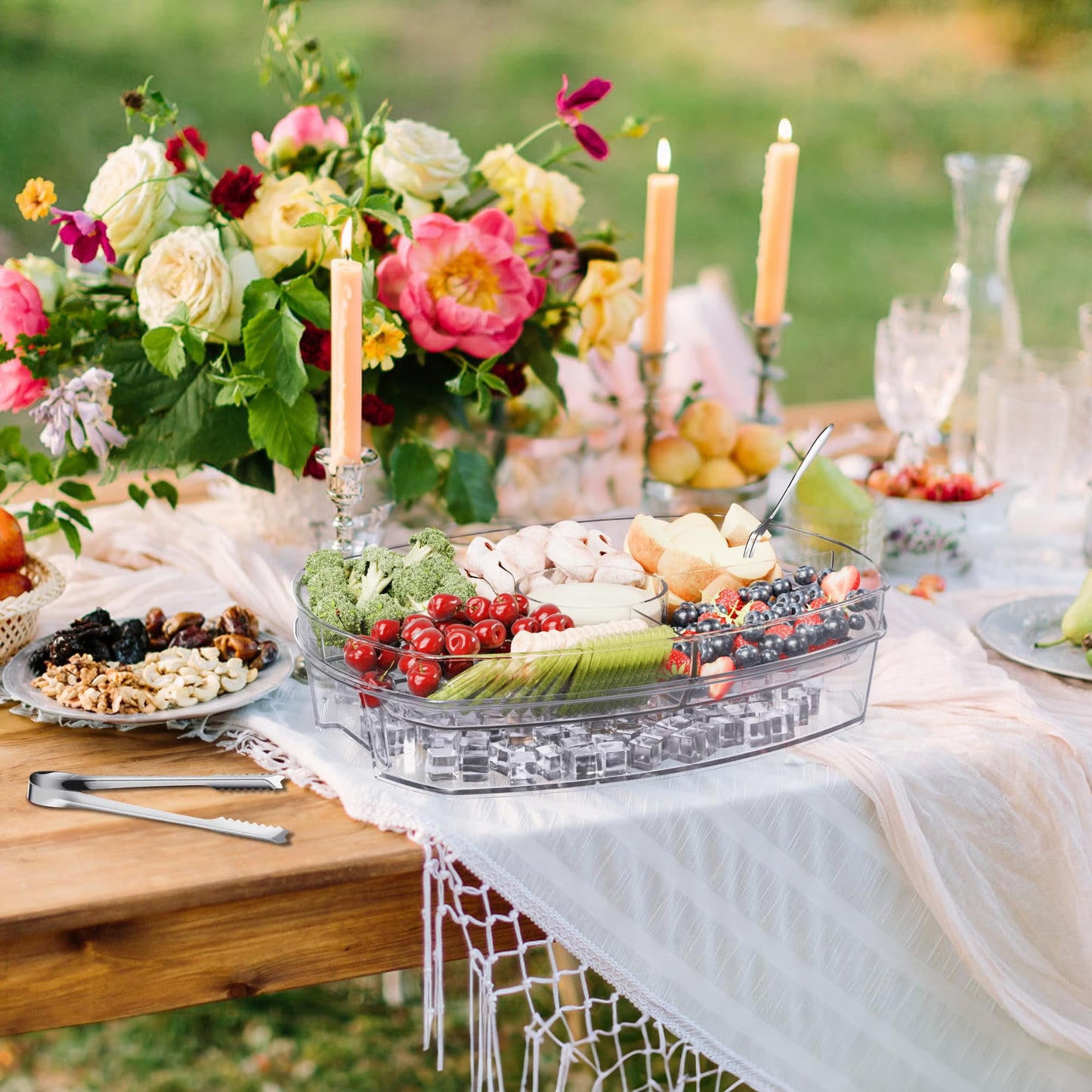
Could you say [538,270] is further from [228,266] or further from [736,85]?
[736,85]

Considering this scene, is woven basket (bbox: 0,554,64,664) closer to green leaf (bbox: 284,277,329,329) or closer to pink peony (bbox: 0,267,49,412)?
pink peony (bbox: 0,267,49,412)

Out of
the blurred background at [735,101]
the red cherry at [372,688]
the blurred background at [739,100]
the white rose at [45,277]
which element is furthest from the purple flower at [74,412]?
the blurred background at [739,100]

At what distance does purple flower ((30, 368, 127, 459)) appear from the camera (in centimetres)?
112

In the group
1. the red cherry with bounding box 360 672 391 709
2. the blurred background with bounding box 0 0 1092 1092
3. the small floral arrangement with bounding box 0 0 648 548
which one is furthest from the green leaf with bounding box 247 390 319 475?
the blurred background with bounding box 0 0 1092 1092

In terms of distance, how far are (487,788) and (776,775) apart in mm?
215

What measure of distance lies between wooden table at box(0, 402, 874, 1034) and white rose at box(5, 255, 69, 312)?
1.60ft

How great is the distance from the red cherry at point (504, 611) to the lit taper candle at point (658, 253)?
63 centimetres

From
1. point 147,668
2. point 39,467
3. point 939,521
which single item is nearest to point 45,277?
point 39,467

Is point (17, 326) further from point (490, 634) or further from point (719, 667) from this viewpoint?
point (719, 667)

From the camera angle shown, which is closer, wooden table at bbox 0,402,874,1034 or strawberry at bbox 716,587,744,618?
wooden table at bbox 0,402,874,1034

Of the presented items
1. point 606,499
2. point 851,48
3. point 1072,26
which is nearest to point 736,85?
point 851,48

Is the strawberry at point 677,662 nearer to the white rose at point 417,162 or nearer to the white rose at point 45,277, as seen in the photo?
the white rose at point 417,162

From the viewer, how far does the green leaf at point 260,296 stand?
3.72 feet

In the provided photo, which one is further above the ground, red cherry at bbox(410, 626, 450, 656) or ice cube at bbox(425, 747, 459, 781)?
red cherry at bbox(410, 626, 450, 656)
